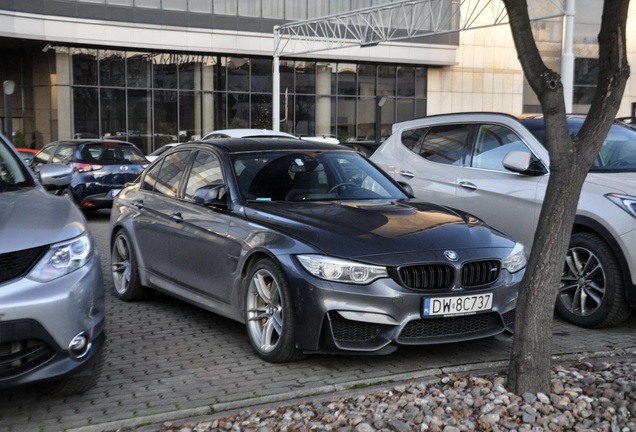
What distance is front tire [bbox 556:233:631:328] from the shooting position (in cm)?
660

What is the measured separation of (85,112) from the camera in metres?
34.7

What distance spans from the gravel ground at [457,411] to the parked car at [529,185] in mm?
1862

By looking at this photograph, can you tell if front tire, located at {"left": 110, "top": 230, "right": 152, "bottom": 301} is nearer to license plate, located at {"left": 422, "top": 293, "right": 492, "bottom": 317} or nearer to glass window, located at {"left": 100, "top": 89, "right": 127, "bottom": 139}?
license plate, located at {"left": 422, "top": 293, "right": 492, "bottom": 317}

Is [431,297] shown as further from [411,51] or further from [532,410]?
[411,51]

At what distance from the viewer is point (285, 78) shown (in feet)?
129

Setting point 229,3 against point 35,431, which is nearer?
point 35,431

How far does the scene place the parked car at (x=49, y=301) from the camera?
166 inches

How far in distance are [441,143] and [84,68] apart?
94.9 ft

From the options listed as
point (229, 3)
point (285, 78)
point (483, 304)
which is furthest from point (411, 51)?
point (483, 304)

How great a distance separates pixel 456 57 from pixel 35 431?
136 ft

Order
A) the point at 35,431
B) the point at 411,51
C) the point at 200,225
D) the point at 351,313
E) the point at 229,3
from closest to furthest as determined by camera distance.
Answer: the point at 35,431 → the point at 351,313 → the point at 200,225 → the point at 229,3 → the point at 411,51

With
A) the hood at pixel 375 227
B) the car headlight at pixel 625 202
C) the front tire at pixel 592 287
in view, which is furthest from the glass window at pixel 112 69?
the car headlight at pixel 625 202

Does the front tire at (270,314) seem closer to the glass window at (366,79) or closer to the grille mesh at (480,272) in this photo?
the grille mesh at (480,272)

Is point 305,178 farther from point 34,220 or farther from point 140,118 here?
point 140,118
